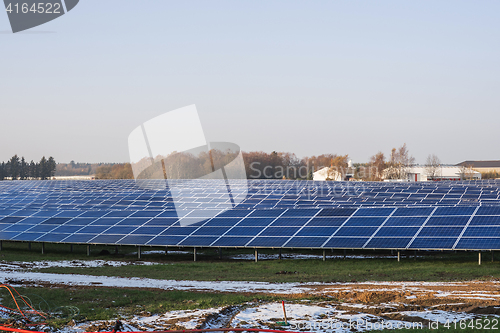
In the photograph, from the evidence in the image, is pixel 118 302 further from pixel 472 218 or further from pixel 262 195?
pixel 262 195

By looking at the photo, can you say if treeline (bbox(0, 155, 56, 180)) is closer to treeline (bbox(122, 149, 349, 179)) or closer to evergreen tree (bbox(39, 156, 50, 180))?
evergreen tree (bbox(39, 156, 50, 180))

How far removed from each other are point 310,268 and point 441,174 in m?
134

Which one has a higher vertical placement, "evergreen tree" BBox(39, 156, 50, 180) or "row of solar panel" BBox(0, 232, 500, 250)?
A: "evergreen tree" BBox(39, 156, 50, 180)

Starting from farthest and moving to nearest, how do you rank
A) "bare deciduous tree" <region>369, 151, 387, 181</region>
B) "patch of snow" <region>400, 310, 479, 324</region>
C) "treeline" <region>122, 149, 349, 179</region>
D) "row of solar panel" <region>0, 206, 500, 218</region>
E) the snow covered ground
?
1. "bare deciduous tree" <region>369, 151, 387, 181</region>
2. "treeline" <region>122, 149, 349, 179</region>
3. "row of solar panel" <region>0, 206, 500, 218</region>
4. "patch of snow" <region>400, 310, 479, 324</region>
5. the snow covered ground

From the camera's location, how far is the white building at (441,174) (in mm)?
133125

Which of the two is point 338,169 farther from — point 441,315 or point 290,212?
point 441,315

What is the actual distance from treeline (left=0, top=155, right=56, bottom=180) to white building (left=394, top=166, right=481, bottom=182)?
448ft

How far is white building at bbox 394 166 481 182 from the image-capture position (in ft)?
437

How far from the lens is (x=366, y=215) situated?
107 feet

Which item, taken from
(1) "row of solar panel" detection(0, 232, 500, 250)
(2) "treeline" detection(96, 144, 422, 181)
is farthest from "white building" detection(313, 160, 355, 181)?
(1) "row of solar panel" detection(0, 232, 500, 250)

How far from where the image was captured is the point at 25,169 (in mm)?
167250

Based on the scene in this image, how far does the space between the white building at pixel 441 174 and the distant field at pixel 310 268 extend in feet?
350

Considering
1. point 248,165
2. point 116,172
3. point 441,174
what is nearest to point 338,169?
point 248,165

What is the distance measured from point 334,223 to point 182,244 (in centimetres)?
1140
